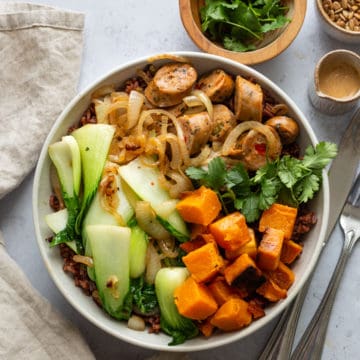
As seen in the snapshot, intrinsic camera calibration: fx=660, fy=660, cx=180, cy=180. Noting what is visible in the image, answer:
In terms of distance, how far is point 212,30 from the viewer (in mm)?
2688

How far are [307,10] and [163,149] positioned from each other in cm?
94

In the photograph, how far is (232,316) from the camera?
2.32 metres

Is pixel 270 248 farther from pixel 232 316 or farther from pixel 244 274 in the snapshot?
pixel 232 316

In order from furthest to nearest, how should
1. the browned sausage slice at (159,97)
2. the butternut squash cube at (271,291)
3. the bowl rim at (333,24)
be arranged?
the bowl rim at (333,24) < the browned sausage slice at (159,97) < the butternut squash cube at (271,291)

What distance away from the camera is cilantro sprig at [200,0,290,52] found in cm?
264

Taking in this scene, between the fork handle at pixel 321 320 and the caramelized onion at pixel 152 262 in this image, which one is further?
the fork handle at pixel 321 320

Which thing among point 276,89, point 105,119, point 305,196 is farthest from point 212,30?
point 305,196

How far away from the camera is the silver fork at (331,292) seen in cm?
267

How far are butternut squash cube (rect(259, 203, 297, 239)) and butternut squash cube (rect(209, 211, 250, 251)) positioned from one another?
0.28 ft

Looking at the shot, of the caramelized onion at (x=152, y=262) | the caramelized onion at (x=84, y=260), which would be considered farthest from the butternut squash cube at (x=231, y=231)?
the caramelized onion at (x=84, y=260)

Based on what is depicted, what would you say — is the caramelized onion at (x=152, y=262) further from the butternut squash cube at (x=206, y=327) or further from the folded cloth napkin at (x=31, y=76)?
the folded cloth napkin at (x=31, y=76)

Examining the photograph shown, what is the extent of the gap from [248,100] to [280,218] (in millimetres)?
448

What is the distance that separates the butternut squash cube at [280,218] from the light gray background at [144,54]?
435mm

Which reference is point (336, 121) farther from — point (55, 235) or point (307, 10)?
point (55, 235)
